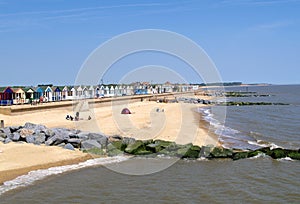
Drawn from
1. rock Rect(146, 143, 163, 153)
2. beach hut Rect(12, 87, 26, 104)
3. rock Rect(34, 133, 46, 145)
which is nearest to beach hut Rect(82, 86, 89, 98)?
beach hut Rect(12, 87, 26, 104)

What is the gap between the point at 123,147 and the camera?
18922 millimetres

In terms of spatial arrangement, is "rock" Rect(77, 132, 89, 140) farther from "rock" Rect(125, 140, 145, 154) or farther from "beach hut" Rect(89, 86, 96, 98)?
"beach hut" Rect(89, 86, 96, 98)

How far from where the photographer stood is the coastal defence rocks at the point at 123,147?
1777 cm

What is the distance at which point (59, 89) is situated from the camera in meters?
61.1

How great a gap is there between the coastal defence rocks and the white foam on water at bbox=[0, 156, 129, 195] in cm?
119

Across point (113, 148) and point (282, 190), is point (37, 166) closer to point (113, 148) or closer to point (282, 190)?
point (113, 148)

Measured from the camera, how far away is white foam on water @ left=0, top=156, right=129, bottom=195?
1248cm

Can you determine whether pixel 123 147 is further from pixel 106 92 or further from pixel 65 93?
pixel 106 92

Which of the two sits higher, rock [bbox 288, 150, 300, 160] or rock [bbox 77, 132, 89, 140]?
rock [bbox 77, 132, 89, 140]

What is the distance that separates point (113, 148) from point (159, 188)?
6.35m

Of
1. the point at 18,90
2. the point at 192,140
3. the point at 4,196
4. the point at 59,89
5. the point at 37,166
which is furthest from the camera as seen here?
the point at 59,89

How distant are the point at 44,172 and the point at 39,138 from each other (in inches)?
216

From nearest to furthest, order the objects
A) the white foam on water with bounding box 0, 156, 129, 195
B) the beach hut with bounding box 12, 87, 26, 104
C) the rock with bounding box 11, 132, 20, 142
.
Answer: the white foam on water with bounding box 0, 156, 129, 195 < the rock with bounding box 11, 132, 20, 142 < the beach hut with bounding box 12, 87, 26, 104

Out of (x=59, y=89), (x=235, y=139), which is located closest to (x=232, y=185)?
(x=235, y=139)
